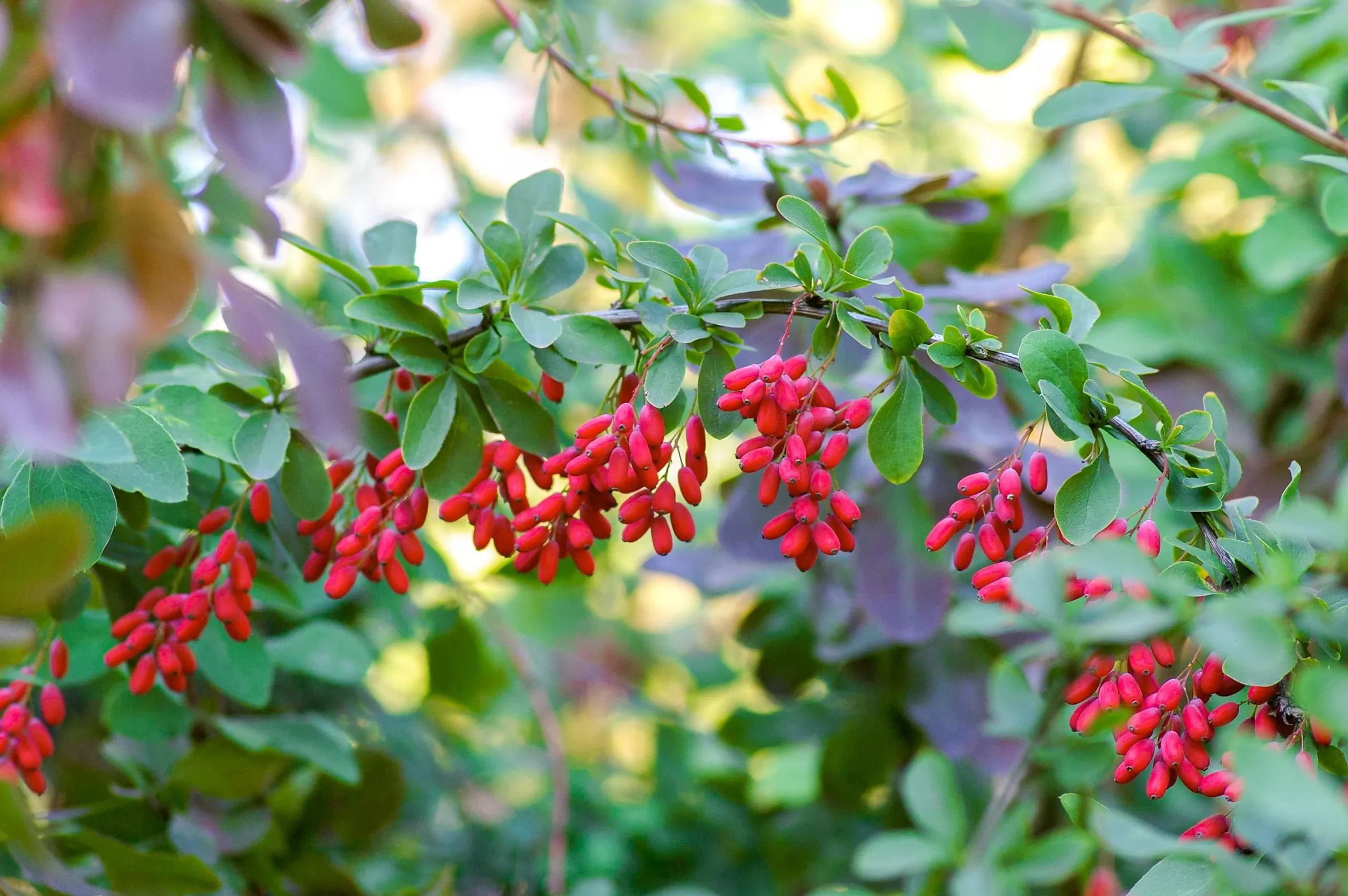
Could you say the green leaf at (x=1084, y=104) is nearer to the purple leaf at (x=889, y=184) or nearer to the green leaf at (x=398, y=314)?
the purple leaf at (x=889, y=184)

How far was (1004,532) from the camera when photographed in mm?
469

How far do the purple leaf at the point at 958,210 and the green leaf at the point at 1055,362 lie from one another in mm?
272

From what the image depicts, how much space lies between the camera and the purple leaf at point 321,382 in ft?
0.93

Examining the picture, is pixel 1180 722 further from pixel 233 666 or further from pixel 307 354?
pixel 233 666

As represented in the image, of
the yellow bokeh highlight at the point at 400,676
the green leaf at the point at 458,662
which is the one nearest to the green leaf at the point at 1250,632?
the green leaf at the point at 458,662

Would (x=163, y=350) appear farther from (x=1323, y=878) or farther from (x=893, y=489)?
(x=1323, y=878)

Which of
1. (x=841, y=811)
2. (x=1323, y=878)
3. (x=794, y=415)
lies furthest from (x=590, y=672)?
(x=1323, y=878)

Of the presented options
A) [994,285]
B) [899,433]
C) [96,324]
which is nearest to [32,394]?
[96,324]

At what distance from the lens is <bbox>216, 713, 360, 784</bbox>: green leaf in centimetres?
62

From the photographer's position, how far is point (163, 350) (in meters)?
0.83

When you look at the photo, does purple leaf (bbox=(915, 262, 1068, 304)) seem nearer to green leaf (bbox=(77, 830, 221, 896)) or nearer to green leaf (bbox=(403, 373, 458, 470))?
green leaf (bbox=(403, 373, 458, 470))

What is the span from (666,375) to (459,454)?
0.37ft

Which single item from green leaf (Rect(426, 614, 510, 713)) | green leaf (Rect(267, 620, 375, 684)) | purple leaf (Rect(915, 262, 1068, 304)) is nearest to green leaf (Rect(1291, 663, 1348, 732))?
purple leaf (Rect(915, 262, 1068, 304))

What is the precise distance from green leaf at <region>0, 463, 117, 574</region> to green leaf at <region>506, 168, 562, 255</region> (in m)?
0.23
